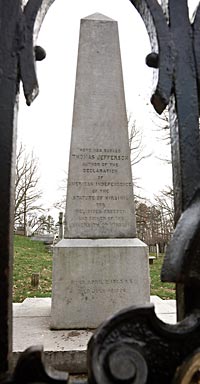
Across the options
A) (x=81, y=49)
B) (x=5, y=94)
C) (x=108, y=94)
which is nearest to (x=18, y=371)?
(x=5, y=94)

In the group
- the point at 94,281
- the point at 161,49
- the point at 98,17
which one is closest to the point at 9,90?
the point at 161,49

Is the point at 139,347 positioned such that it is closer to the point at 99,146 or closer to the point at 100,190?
the point at 100,190

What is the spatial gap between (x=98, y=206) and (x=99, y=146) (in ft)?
2.60

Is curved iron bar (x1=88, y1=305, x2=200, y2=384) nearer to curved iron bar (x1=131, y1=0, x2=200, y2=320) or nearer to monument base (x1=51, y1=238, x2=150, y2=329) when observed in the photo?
curved iron bar (x1=131, y1=0, x2=200, y2=320)

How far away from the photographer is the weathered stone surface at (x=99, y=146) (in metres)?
3.89

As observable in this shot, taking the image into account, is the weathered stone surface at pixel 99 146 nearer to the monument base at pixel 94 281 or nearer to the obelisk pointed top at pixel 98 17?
the obelisk pointed top at pixel 98 17

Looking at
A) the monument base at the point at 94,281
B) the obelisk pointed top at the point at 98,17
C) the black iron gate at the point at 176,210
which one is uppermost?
the obelisk pointed top at the point at 98,17

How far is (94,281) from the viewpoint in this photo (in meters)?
3.46

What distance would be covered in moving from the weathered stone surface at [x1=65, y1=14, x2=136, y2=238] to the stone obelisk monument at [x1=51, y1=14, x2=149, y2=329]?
12 millimetres

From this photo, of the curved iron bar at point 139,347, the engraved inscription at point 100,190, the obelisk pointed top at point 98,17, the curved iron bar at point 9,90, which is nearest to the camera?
the curved iron bar at point 139,347

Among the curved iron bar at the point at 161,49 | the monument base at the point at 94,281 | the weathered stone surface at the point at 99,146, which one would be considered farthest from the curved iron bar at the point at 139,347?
the weathered stone surface at the point at 99,146

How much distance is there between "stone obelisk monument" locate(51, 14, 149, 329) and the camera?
341cm

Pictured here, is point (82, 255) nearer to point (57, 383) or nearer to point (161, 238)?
point (57, 383)

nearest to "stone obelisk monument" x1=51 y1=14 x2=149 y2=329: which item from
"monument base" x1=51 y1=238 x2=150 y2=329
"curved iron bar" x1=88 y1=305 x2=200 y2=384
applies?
"monument base" x1=51 y1=238 x2=150 y2=329
